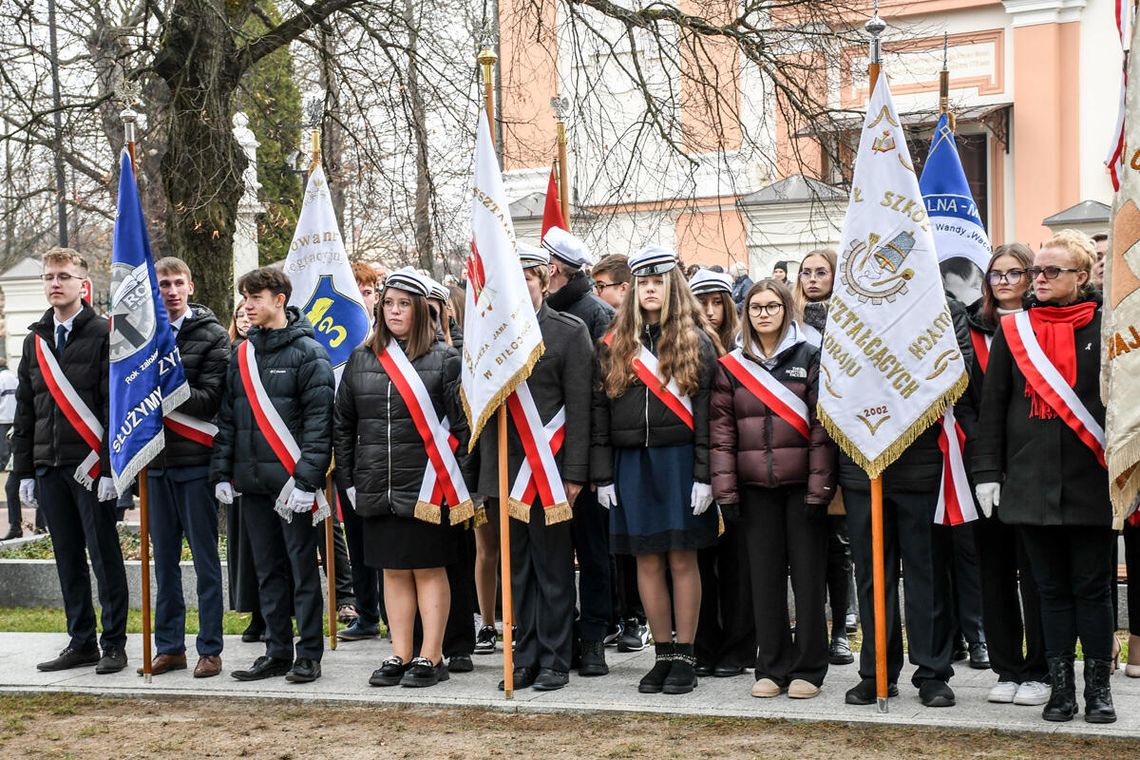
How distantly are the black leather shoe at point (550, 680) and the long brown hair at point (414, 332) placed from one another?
5.48 ft

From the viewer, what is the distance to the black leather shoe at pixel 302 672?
779 centimetres

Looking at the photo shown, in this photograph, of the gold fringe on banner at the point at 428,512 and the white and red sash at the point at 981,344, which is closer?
the white and red sash at the point at 981,344

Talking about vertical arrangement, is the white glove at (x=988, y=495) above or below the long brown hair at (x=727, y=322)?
below

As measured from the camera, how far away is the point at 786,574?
725cm

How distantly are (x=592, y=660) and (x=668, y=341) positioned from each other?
5.68 feet

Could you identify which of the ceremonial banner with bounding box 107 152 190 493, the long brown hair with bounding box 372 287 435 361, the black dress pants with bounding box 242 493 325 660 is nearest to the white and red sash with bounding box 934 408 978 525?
the long brown hair with bounding box 372 287 435 361

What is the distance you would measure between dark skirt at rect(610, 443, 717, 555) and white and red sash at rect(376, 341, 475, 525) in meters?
0.79

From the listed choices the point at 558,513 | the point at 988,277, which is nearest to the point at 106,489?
the point at 558,513

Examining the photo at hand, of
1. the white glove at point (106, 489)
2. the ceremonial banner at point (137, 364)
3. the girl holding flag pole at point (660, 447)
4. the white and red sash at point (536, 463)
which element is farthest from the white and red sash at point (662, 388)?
the white glove at point (106, 489)

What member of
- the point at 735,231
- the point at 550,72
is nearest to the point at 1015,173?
the point at 735,231

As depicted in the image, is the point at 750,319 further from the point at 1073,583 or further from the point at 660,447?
the point at 1073,583

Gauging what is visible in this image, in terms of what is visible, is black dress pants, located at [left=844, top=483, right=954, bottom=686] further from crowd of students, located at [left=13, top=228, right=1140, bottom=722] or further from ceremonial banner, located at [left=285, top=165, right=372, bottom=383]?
ceremonial banner, located at [left=285, top=165, right=372, bottom=383]

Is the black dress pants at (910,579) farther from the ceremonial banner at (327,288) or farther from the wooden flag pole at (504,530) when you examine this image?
the ceremonial banner at (327,288)

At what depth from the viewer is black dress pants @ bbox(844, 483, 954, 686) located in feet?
22.7
